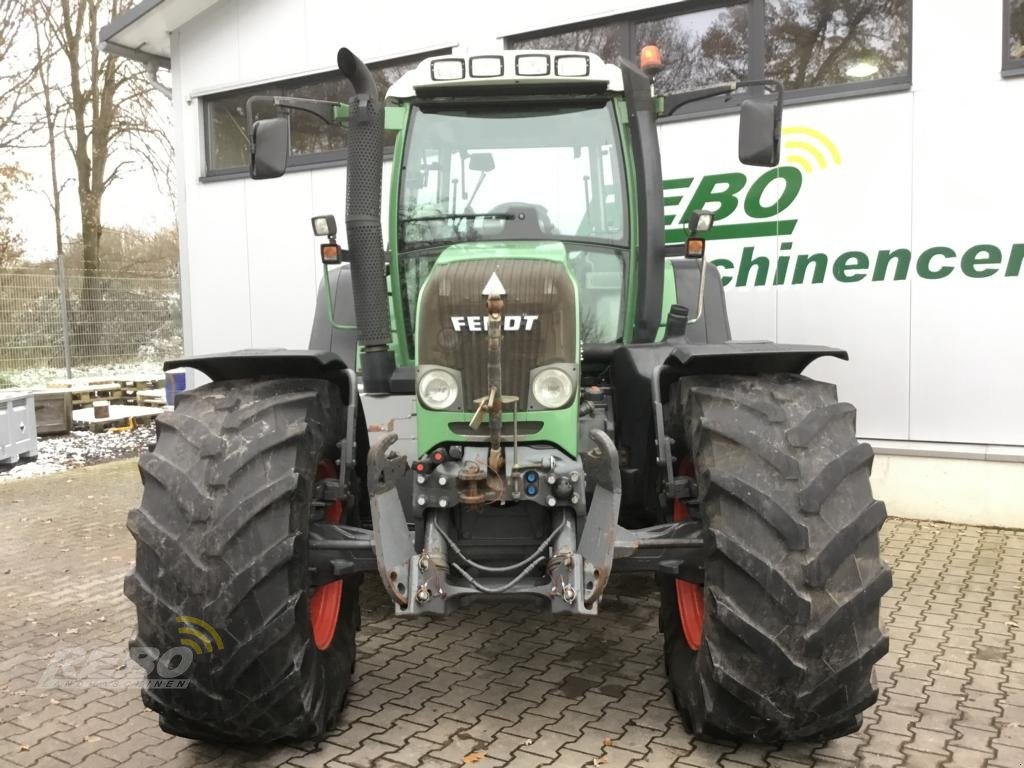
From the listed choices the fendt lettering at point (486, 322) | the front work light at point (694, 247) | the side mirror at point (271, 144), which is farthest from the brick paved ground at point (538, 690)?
the side mirror at point (271, 144)

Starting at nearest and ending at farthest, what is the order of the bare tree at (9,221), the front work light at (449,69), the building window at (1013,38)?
the front work light at (449,69) → the building window at (1013,38) → the bare tree at (9,221)

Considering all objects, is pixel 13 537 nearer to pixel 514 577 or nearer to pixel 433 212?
pixel 433 212

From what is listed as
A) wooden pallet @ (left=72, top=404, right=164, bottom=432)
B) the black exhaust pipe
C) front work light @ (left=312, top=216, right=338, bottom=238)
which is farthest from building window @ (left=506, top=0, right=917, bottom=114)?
wooden pallet @ (left=72, top=404, right=164, bottom=432)

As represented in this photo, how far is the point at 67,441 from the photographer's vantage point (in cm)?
1042

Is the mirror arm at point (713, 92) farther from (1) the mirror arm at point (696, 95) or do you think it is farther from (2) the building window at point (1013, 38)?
(2) the building window at point (1013, 38)

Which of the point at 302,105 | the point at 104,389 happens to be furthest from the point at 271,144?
the point at 104,389

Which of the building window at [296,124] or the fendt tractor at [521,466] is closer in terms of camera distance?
the fendt tractor at [521,466]

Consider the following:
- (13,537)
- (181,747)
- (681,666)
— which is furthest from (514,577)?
(13,537)

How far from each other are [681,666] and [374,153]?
2.36m

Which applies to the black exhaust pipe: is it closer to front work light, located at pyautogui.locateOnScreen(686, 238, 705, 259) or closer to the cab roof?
the cab roof

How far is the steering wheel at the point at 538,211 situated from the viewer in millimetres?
3979

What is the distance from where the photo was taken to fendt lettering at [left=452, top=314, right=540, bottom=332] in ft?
10.1

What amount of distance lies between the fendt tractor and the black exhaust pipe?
0.01 m

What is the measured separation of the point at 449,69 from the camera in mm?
3738
